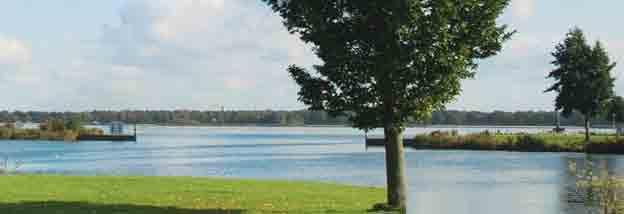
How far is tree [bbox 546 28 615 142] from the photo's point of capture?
83938mm

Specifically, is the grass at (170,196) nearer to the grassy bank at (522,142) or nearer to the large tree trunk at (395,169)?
the large tree trunk at (395,169)

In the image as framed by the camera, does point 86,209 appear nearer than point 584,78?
Yes

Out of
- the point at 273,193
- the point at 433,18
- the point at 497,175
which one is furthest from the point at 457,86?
the point at 497,175

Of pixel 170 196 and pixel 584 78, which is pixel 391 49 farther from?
pixel 584 78

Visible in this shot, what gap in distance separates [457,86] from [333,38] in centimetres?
347

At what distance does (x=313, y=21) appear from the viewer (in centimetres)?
2194

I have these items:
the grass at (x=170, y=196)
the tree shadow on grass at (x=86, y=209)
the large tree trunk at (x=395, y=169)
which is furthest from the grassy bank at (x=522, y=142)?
the tree shadow on grass at (x=86, y=209)

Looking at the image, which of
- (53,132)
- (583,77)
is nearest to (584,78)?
(583,77)

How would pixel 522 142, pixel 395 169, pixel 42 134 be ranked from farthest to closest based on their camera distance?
pixel 42 134
pixel 522 142
pixel 395 169

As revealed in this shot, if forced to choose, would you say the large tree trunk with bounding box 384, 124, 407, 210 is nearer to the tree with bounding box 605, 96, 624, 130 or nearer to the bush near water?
the tree with bounding box 605, 96, 624, 130

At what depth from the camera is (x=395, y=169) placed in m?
24.4

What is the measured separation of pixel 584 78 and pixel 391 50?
219 feet

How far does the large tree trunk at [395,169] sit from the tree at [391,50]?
3.27 feet

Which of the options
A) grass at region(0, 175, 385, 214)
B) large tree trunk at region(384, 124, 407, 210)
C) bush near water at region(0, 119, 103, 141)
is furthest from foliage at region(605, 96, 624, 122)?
bush near water at region(0, 119, 103, 141)
